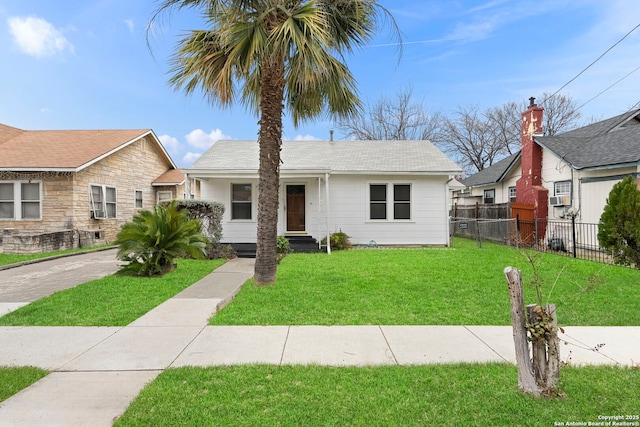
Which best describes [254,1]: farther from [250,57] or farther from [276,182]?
[276,182]

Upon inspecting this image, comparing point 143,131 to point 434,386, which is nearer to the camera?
point 434,386

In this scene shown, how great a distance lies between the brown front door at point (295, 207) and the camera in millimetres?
13664

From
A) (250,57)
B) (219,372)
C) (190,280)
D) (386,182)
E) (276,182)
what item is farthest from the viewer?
(386,182)

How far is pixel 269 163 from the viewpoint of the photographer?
22.0ft

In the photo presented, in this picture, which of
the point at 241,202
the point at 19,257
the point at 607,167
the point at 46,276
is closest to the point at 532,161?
the point at 607,167

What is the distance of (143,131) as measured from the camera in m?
18.3

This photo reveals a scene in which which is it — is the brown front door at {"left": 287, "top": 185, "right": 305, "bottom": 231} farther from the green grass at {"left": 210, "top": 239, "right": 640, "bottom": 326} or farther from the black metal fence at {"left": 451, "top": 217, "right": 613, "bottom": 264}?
the black metal fence at {"left": 451, "top": 217, "right": 613, "bottom": 264}

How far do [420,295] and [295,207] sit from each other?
8.19 meters

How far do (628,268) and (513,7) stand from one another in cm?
892

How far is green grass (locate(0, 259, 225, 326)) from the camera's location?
4910 millimetres

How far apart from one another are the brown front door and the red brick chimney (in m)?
10.0

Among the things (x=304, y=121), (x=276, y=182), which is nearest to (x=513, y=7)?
(x=304, y=121)

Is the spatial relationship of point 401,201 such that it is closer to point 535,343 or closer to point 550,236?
point 550,236

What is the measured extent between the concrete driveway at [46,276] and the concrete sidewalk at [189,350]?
6.80ft
